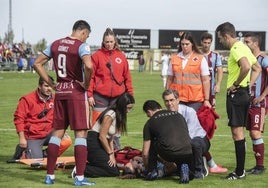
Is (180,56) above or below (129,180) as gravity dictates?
above

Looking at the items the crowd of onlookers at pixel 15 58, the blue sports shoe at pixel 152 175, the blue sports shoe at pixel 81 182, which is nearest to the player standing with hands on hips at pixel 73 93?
the blue sports shoe at pixel 81 182

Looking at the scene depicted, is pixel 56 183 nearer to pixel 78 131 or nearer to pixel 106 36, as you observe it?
pixel 78 131

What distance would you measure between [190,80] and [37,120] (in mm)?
2501

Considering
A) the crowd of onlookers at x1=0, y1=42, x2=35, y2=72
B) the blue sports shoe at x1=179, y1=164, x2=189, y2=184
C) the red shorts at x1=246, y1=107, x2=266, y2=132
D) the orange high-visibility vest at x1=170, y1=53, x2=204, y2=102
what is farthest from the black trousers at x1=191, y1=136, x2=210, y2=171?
the crowd of onlookers at x1=0, y1=42, x2=35, y2=72

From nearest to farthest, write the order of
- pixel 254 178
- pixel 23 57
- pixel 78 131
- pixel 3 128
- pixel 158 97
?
pixel 78 131 → pixel 254 178 → pixel 3 128 → pixel 158 97 → pixel 23 57

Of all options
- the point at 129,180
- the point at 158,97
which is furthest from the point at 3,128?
the point at 158,97

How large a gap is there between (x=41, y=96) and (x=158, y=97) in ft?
52.0

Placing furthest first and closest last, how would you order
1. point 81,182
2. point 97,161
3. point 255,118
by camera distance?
point 255,118, point 97,161, point 81,182

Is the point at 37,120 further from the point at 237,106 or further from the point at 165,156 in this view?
the point at 237,106

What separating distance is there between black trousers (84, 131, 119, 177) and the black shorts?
1708 millimetres

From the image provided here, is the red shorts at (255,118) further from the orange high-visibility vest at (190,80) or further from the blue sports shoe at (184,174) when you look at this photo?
the blue sports shoe at (184,174)

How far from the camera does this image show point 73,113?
8219 millimetres

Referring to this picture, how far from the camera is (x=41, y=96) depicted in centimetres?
1034

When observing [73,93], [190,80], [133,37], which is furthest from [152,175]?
[133,37]
